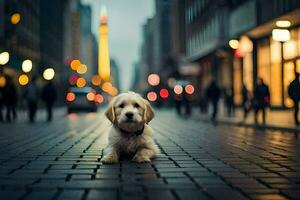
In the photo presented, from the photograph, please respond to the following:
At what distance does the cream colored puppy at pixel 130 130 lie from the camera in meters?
7.18

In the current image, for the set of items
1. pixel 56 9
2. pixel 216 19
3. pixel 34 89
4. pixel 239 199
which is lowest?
pixel 239 199

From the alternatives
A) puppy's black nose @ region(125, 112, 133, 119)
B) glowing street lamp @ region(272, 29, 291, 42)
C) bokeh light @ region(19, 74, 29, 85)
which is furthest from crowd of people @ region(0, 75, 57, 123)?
bokeh light @ region(19, 74, 29, 85)

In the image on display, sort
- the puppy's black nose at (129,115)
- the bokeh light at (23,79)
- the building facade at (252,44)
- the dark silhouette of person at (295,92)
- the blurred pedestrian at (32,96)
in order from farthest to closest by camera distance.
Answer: the bokeh light at (23,79) < the building facade at (252,44) < the blurred pedestrian at (32,96) < the dark silhouette of person at (295,92) < the puppy's black nose at (129,115)

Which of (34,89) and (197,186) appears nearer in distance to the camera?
(197,186)

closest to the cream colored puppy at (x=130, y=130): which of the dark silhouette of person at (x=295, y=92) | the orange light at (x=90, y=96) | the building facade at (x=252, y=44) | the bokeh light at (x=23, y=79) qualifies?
the dark silhouette of person at (x=295, y=92)

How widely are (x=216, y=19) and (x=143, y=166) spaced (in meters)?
40.0

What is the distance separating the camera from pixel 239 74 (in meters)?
41.6

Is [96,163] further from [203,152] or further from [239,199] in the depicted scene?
A: [239,199]

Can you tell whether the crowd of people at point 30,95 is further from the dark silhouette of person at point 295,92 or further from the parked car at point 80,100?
the parked car at point 80,100

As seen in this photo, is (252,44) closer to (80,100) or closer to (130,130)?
(80,100)

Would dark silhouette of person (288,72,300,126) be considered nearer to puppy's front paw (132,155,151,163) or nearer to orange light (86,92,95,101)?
puppy's front paw (132,155,151,163)

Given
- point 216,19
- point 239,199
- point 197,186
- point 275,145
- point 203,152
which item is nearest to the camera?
point 239,199

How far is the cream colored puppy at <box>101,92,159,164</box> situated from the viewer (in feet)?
23.6

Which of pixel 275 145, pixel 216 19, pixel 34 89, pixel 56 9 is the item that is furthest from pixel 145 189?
pixel 56 9
